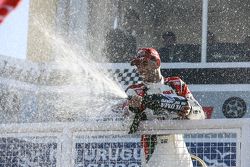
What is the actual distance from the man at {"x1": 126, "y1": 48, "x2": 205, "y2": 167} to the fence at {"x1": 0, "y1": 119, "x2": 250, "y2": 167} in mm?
113

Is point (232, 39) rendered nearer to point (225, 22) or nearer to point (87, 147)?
point (225, 22)

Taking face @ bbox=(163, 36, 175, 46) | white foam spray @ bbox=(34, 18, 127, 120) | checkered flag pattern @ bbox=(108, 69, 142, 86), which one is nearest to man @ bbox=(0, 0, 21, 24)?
white foam spray @ bbox=(34, 18, 127, 120)

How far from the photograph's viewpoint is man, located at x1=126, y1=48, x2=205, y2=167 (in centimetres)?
524

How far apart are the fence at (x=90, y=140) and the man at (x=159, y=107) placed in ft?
0.37

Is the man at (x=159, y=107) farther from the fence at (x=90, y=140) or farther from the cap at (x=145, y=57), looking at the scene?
the fence at (x=90, y=140)

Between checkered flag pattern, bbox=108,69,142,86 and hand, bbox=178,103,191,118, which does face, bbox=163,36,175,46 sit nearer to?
checkered flag pattern, bbox=108,69,142,86

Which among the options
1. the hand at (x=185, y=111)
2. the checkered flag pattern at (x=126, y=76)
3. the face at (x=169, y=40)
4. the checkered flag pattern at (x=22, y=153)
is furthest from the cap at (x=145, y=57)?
the face at (x=169, y=40)

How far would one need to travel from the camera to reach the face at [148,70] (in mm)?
5621

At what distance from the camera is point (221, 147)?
214 inches

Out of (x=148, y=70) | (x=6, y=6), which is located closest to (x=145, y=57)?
(x=148, y=70)

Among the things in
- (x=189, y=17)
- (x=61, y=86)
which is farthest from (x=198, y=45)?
(x=61, y=86)

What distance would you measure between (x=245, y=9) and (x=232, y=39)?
577 millimetres

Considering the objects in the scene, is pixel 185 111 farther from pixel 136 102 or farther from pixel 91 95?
pixel 91 95

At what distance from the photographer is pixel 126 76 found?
460 inches
